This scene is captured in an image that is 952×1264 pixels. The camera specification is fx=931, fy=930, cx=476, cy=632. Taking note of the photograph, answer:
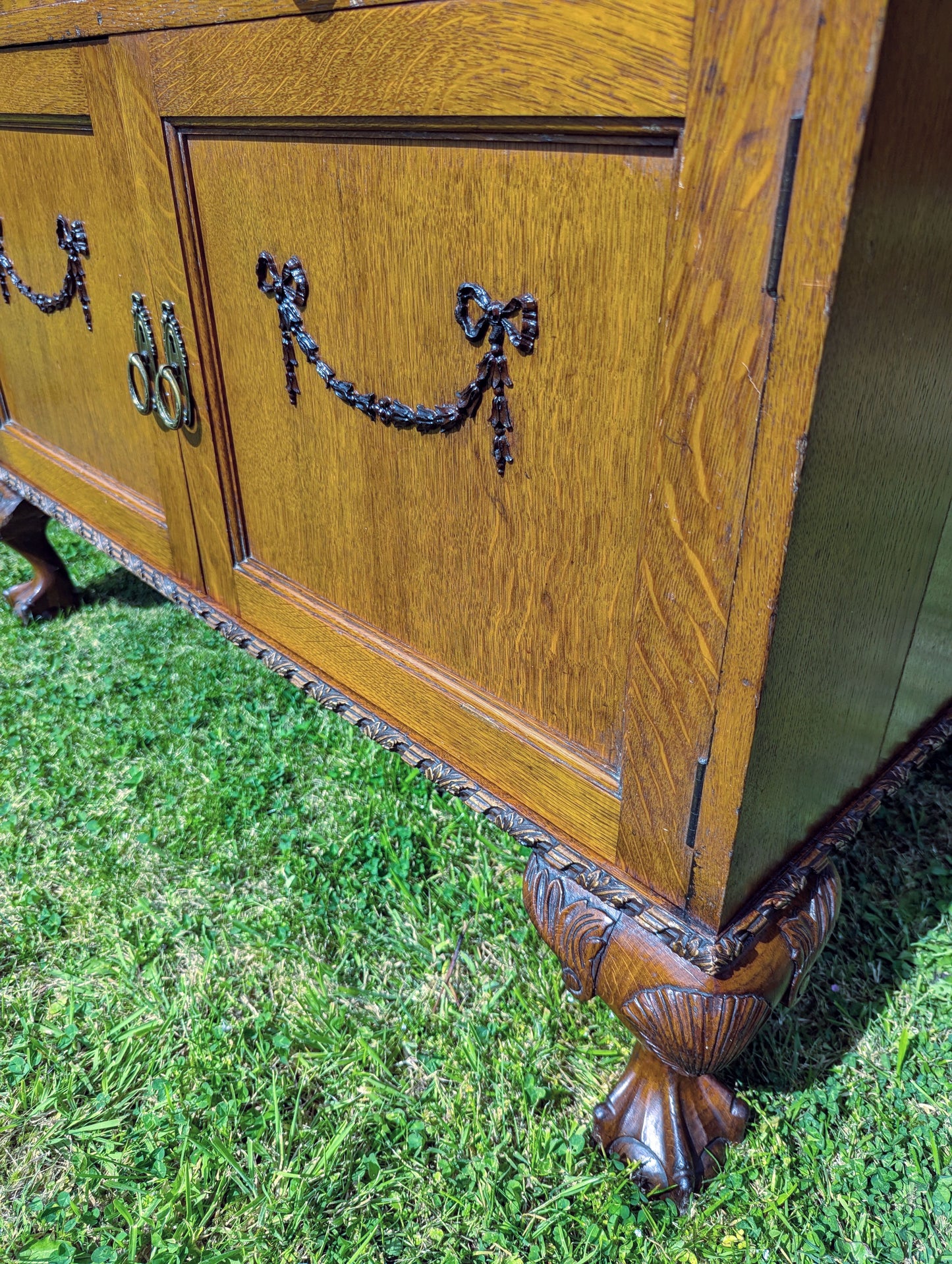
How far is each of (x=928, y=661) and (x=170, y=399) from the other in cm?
96

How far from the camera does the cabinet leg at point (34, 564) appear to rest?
201 cm

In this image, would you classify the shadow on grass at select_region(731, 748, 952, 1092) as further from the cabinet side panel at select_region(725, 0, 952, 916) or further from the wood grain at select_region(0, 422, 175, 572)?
the wood grain at select_region(0, 422, 175, 572)

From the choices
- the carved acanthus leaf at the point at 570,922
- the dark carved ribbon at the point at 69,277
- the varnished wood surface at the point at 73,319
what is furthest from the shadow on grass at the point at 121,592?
the carved acanthus leaf at the point at 570,922

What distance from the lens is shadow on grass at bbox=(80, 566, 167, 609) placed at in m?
2.24

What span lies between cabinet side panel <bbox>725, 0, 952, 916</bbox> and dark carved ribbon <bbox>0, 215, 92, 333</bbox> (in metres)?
1.06

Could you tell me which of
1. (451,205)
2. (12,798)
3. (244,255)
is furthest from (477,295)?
(12,798)

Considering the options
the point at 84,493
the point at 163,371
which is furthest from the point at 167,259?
the point at 84,493

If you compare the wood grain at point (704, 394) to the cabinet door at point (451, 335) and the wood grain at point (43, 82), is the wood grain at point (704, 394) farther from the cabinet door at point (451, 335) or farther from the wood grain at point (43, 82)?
the wood grain at point (43, 82)

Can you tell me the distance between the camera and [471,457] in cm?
85

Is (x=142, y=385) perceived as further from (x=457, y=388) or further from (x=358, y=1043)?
(x=358, y=1043)

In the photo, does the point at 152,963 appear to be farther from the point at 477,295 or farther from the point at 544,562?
the point at 477,295

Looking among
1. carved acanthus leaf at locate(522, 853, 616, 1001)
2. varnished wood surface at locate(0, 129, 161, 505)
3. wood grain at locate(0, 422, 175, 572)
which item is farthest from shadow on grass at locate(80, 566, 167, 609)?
carved acanthus leaf at locate(522, 853, 616, 1001)

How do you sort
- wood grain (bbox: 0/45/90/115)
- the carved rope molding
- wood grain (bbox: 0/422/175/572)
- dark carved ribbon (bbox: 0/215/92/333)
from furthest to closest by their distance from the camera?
wood grain (bbox: 0/422/175/572) → dark carved ribbon (bbox: 0/215/92/333) → wood grain (bbox: 0/45/90/115) → the carved rope molding

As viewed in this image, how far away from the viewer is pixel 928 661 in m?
1.01
